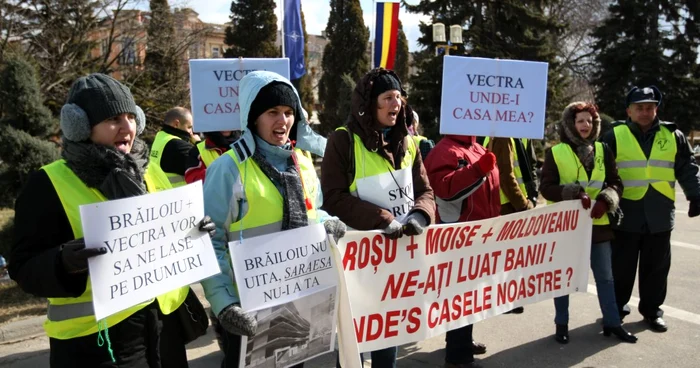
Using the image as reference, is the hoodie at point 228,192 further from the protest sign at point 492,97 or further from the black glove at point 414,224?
the protest sign at point 492,97

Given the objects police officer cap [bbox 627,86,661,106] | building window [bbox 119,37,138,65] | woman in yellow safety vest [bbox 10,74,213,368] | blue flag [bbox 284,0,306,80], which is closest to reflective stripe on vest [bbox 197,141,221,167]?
woman in yellow safety vest [bbox 10,74,213,368]

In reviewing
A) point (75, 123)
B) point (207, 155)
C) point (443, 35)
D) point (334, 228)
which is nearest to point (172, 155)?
point (207, 155)

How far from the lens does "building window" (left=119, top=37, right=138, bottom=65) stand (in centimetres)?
1425

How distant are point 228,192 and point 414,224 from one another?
116cm

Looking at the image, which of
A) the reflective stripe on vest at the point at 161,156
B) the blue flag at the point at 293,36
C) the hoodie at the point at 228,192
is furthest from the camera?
the blue flag at the point at 293,36

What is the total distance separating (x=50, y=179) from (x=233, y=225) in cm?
73

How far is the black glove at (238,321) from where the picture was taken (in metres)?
2.31

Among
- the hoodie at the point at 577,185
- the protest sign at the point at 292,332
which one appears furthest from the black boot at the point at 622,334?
the protest sign at the point at 292,332

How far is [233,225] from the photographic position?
8.20ft

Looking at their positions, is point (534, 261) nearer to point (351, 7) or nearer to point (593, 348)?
point (593, 348)

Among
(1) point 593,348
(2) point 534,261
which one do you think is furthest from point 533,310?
(2) point 534,261

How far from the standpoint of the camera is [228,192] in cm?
246

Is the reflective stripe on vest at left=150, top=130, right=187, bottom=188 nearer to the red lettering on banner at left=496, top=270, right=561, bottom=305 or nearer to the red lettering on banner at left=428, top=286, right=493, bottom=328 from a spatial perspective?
the red lettering on banner at left=428, top=286, right=493, bottom=328

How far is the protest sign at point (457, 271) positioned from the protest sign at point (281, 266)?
162 mm
